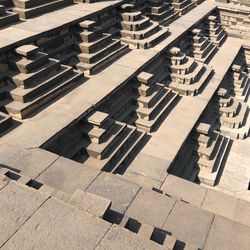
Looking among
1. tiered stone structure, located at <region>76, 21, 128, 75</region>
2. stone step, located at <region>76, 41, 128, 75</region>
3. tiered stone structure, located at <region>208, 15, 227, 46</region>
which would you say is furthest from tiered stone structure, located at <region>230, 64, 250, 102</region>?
tiered stone structure, located at <region>76, 21, 128, 75</region>

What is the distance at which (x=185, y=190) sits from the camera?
7500mm

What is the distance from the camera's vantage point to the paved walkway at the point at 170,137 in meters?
8.86

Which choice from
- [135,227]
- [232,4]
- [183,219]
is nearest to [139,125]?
[183,219]

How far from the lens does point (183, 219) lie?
5.86 meters

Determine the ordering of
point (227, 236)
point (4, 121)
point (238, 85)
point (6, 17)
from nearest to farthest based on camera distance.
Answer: point (227, 236) < point (4, 121) < point (6, 17) < point (238, 85)

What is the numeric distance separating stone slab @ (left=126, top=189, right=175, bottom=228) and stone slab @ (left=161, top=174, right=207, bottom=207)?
1.10 m

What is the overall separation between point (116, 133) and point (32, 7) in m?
6.39

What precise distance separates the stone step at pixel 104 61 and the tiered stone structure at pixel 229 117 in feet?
15.3

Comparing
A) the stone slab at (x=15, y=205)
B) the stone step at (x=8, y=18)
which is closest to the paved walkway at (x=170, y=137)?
the stone slab at (x=15, y=205)

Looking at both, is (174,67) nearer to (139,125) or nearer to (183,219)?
(139,125)

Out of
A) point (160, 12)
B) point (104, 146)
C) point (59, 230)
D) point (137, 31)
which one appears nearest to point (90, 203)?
point (59, 230)

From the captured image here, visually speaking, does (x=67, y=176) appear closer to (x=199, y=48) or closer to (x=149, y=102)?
(x=149, y=102)

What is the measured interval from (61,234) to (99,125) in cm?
445

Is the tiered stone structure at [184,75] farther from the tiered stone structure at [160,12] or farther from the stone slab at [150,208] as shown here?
the stone slab at [150,208]
